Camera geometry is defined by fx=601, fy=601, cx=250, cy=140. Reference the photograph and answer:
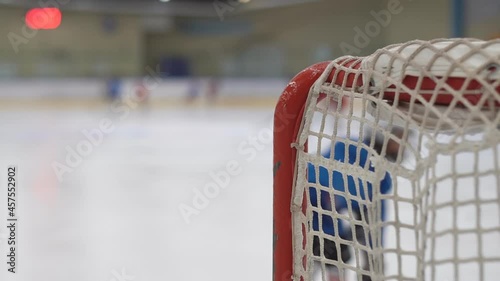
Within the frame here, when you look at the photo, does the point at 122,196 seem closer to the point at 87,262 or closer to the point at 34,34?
the point at 87,262

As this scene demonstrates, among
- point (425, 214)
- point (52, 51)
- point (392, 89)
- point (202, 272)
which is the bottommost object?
point (202, 272)

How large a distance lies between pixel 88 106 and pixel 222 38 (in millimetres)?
2630

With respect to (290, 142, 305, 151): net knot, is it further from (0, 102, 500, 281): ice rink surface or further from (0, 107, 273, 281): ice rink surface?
(0, 107, 273, 281): ice rink surface

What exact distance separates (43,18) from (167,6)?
2093mm

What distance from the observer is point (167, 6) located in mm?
10469

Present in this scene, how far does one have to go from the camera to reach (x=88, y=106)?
28.5ft

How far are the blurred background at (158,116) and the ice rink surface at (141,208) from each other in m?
0.01

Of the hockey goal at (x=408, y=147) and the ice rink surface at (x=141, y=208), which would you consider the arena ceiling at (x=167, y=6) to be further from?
the hockey goal at (x=408, y=147)

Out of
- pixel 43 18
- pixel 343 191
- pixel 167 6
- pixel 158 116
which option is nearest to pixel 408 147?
pixel 343 191

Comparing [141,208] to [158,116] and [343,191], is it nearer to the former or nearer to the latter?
[343,191]

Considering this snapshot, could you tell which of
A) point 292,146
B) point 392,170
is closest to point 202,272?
point 292,146

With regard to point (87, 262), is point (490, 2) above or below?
above

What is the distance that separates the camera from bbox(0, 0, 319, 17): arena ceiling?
996 cm

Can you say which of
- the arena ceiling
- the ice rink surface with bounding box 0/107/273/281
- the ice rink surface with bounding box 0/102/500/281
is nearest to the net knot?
the ice rink surface with bounding box 0/102/500/281
